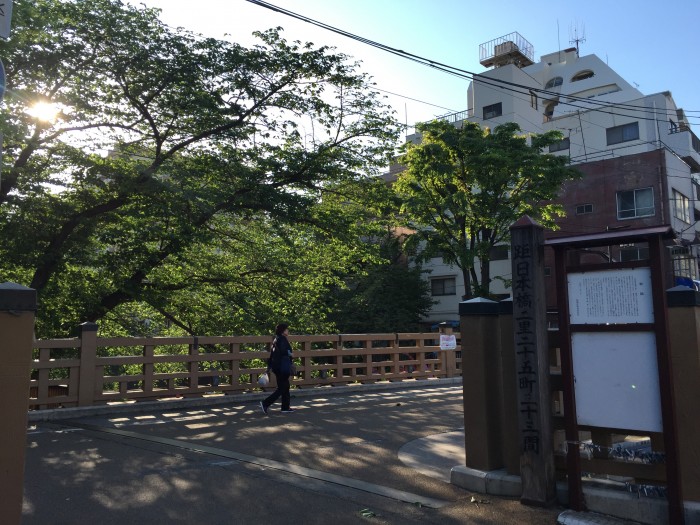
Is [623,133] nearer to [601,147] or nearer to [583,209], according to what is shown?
[601,147]

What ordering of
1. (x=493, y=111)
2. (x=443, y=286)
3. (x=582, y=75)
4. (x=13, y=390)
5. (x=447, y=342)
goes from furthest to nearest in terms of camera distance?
(x=582, y=75) → (x=443, y=286) → (x=493, y=111) → (x=447, y=342) → (x=13, y=390)

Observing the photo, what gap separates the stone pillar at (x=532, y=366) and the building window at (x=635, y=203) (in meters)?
31.6

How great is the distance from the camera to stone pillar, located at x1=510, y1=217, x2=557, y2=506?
17.8ft

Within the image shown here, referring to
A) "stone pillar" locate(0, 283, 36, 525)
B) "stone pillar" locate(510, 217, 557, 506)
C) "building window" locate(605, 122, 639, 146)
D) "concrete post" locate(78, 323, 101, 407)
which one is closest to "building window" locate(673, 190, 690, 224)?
"building window" locate(605, 122, 639, 146)

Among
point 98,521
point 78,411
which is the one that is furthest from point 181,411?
point 98,521

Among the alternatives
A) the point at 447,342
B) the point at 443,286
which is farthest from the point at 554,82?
the point at 447,342

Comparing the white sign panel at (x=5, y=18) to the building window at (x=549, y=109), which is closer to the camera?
the white sign panel at (x=5, y=18)

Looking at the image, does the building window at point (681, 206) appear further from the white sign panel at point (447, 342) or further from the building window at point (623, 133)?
the white sign panel at point (447, 342)

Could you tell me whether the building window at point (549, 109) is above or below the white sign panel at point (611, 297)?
above

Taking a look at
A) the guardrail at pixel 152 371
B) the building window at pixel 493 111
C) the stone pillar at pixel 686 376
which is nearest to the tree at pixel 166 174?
the guardrail at pixel 152 371

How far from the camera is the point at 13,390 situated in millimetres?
3725

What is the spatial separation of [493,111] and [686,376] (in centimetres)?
4127

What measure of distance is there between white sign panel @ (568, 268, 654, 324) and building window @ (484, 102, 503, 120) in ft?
132

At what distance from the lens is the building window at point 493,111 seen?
142ft
